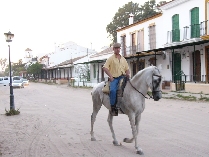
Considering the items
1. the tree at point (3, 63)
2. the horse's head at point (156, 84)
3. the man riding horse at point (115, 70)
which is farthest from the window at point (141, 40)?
the tree at point (3, 63)

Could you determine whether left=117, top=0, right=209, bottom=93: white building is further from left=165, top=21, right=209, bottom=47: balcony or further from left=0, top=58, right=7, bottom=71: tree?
left=0, top=58, right=7, bottom=71: tree

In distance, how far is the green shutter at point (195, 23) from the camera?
71.7ft

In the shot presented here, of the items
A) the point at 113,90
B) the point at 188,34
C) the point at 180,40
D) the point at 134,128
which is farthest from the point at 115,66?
the point at 180,40

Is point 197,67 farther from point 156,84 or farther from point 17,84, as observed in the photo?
point 17,84

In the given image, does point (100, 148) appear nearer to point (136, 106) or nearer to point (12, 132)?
point (136, 106)

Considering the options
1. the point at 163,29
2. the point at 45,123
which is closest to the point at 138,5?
the point at 163,29

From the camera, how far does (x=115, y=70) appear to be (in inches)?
265

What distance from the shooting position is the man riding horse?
658 centimetres

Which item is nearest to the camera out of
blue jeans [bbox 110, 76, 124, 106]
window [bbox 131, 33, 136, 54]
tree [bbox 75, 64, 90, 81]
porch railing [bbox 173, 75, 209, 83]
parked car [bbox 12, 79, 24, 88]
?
blue jeans [bbox 110, 76, 124, 106]

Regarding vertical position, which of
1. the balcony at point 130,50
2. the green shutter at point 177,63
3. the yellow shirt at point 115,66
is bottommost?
the yellow shirt at point 115,66

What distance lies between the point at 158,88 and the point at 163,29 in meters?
21.8

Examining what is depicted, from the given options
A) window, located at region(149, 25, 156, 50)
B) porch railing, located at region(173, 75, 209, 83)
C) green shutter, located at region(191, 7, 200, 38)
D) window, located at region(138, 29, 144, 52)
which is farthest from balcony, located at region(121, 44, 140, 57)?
green shutter, located at region(191, 7, 200, 38)

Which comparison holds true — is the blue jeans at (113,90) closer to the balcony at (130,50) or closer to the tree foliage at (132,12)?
the balcony at (130,50)

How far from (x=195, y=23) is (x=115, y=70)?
17.6 meters
